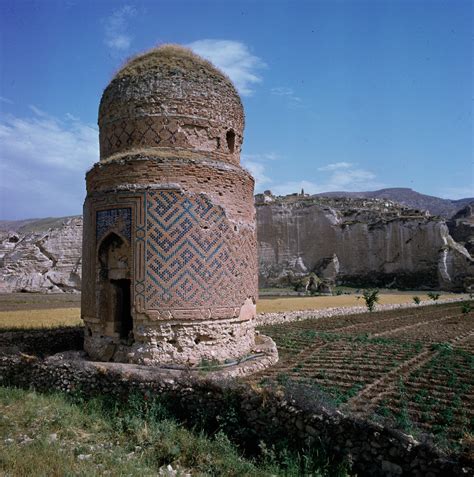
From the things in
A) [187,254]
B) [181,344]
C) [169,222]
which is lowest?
[181,344]

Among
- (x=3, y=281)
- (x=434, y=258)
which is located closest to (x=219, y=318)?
(x=3, y=281)

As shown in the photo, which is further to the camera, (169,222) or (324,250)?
(324,250)

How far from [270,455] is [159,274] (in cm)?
421

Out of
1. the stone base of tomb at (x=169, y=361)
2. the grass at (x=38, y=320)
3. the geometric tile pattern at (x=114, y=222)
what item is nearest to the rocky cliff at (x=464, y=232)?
the grass at (x=38, y=320)

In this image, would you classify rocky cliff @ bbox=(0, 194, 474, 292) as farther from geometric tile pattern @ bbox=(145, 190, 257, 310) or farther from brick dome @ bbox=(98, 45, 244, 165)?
geometric tile pattern @ bbox=(145, 190, 257, 310)

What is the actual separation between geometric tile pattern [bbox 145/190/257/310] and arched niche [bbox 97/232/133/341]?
0.97m

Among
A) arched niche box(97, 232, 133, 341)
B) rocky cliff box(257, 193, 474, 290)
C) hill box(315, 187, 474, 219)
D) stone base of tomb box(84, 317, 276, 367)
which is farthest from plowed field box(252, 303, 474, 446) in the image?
hill box(315, 187, 474, 219)

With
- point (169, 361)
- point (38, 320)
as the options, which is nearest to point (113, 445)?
point (169, 361)

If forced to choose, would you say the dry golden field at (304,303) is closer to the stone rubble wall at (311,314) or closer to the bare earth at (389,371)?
the stone rubble wall at (311,314)

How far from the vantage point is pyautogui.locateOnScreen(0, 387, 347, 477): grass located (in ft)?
17.6

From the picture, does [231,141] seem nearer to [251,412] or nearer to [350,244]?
[251,412]

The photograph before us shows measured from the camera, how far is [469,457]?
14.4 feet

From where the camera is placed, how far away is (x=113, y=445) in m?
6.45

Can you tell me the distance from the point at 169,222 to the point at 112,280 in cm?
197
